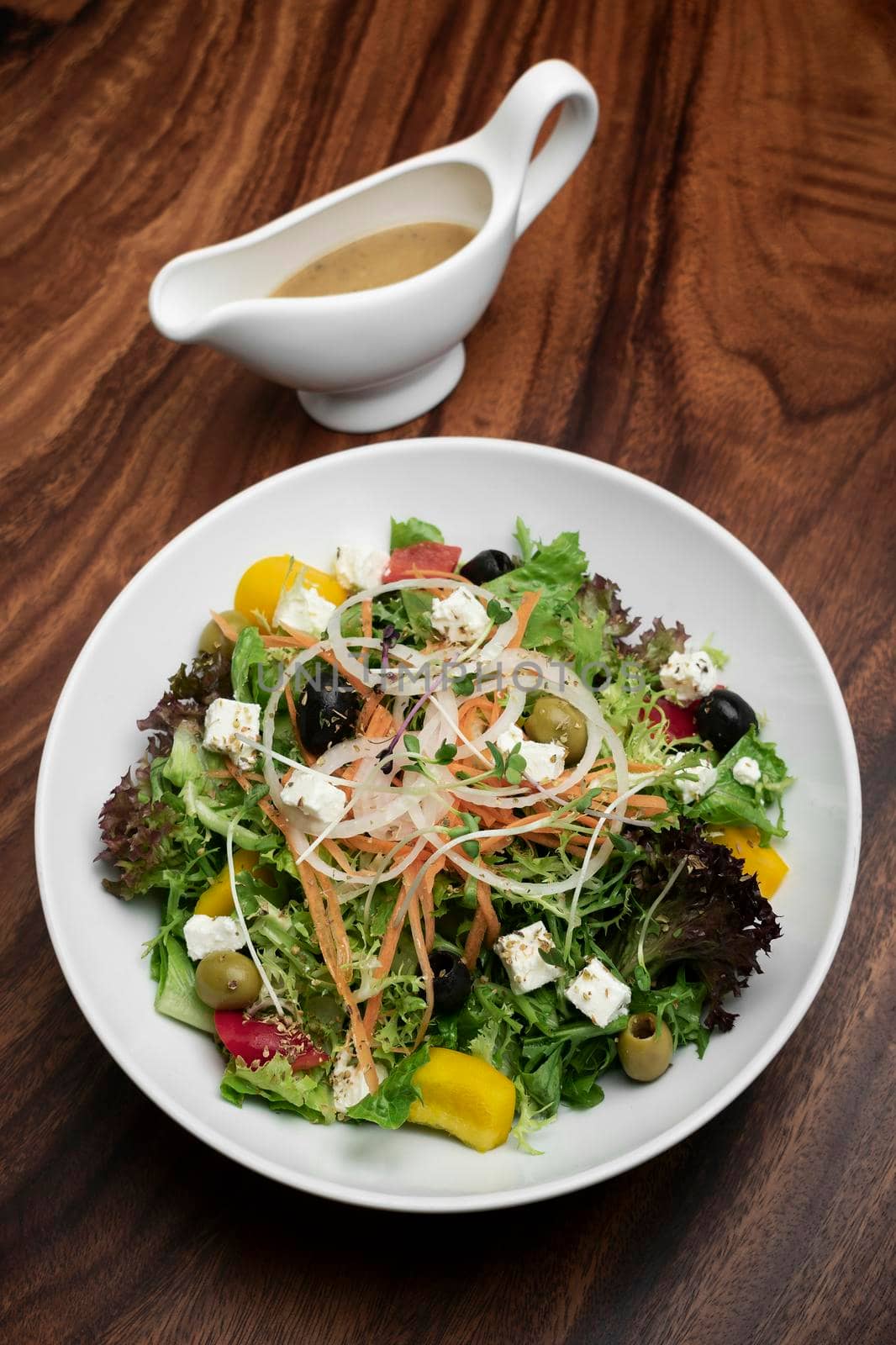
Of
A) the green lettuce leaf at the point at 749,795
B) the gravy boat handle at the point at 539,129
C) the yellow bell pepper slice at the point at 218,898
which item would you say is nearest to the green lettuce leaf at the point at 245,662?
the yellow bell pepper slice at the point at 218,898

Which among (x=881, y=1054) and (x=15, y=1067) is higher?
(x=15, y=1067)

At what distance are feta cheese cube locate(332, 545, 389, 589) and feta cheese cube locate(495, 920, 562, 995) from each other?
0.90 m

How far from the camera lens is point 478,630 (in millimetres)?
2514

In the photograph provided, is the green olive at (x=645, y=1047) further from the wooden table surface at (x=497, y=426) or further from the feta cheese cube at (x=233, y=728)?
the feta cheese cube at (x=233, y=728)

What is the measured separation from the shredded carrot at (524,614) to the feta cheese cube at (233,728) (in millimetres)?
574

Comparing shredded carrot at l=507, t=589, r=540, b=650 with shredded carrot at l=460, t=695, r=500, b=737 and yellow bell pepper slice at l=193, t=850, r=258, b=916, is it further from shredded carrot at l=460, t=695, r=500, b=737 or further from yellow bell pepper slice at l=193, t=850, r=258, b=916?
yellow bell pepper slice at l=193, t=850, r=258, b=916

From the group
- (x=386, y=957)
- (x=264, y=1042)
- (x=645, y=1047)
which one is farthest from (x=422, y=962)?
(x=645, y=1047)

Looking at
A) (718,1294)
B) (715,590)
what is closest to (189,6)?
(715,590)

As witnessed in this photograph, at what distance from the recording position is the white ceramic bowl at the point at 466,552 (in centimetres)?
204

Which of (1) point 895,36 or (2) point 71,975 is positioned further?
(1) point 895,36

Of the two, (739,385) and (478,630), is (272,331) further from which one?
(739,385)

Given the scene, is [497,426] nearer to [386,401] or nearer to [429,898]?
[386,401]

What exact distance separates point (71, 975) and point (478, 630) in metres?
1.07

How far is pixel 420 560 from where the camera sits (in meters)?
2.70
